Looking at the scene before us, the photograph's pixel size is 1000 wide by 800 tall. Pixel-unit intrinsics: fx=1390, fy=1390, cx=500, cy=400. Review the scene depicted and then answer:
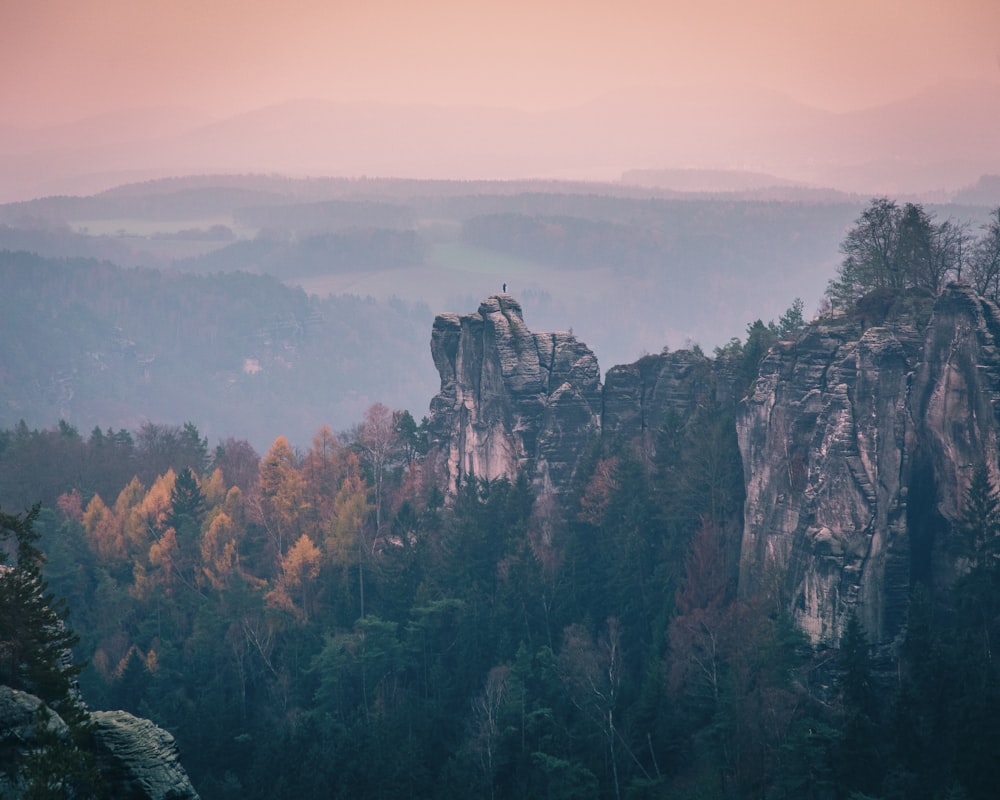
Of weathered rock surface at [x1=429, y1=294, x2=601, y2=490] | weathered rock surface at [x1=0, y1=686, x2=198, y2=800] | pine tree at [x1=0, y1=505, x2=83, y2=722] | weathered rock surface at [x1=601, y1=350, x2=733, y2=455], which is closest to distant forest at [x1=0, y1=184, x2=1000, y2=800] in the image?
weathered rock surface at [x1=601, y1=350, x2=733, y2=455]

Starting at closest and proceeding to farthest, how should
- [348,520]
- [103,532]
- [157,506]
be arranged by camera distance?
[348,520] → [103,532] → [157,506]

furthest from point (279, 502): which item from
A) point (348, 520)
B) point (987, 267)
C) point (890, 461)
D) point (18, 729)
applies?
point (18, 729)

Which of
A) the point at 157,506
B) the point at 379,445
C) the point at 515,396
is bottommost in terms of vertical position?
the point at 157,506

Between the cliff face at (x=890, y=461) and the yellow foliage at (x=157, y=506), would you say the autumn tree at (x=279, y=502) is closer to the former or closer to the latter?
the yellow foliage at (x=157, y=506)

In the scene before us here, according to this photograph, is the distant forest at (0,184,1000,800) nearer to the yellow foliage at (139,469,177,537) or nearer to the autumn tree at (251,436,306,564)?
the autumn tree at (251,436,306,564)

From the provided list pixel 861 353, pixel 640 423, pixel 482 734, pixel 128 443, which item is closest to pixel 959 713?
pixel 861 353

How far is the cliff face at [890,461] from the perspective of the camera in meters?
53.2

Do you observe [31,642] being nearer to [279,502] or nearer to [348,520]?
[348,520]

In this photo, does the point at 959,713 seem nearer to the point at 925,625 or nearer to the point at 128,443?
the point at 925,625

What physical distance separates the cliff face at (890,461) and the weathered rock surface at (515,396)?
19084 mm

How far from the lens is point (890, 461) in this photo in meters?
54.1

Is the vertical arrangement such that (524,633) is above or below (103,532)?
above

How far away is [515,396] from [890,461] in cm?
2547

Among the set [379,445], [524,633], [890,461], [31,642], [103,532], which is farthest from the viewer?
[103,532]
